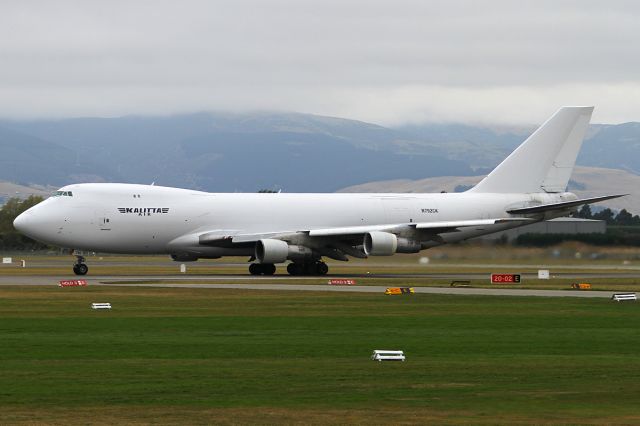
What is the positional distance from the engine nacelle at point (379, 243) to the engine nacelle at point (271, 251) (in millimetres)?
4203

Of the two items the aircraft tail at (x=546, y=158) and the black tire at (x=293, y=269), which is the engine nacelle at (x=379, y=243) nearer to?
the black tire at (x=293, y=269)

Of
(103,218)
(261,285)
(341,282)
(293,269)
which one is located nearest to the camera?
(261,285)

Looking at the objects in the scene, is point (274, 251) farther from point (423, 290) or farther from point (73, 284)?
point (423, 290)

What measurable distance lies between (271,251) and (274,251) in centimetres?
16

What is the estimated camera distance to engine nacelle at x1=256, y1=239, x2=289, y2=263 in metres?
63.8

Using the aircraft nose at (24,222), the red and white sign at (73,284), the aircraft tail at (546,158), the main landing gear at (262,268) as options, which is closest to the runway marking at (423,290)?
the red and white sign at (73,284)

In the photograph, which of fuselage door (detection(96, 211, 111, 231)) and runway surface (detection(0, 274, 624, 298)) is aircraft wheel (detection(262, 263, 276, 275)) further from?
fuselage door (detection(96, 211, 111, 231))

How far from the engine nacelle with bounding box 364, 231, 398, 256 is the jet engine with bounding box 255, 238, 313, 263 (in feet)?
12.1

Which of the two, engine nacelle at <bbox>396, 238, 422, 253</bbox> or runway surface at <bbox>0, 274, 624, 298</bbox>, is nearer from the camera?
runway surface at <bbox>0, 274, 624, 298</bbox>

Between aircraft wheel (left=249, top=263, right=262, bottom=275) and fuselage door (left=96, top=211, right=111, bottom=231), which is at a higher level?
fuselage door (left=96, top=211, right=111, bottom=231)

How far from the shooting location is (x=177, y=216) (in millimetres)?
65438

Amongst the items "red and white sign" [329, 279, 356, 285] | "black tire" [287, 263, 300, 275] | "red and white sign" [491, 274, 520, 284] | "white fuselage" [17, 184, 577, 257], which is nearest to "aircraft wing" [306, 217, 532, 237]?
"white fuselage" [17, 184, 577, 257]

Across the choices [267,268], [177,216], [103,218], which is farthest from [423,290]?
[103,218]

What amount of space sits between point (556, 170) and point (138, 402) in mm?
57628
